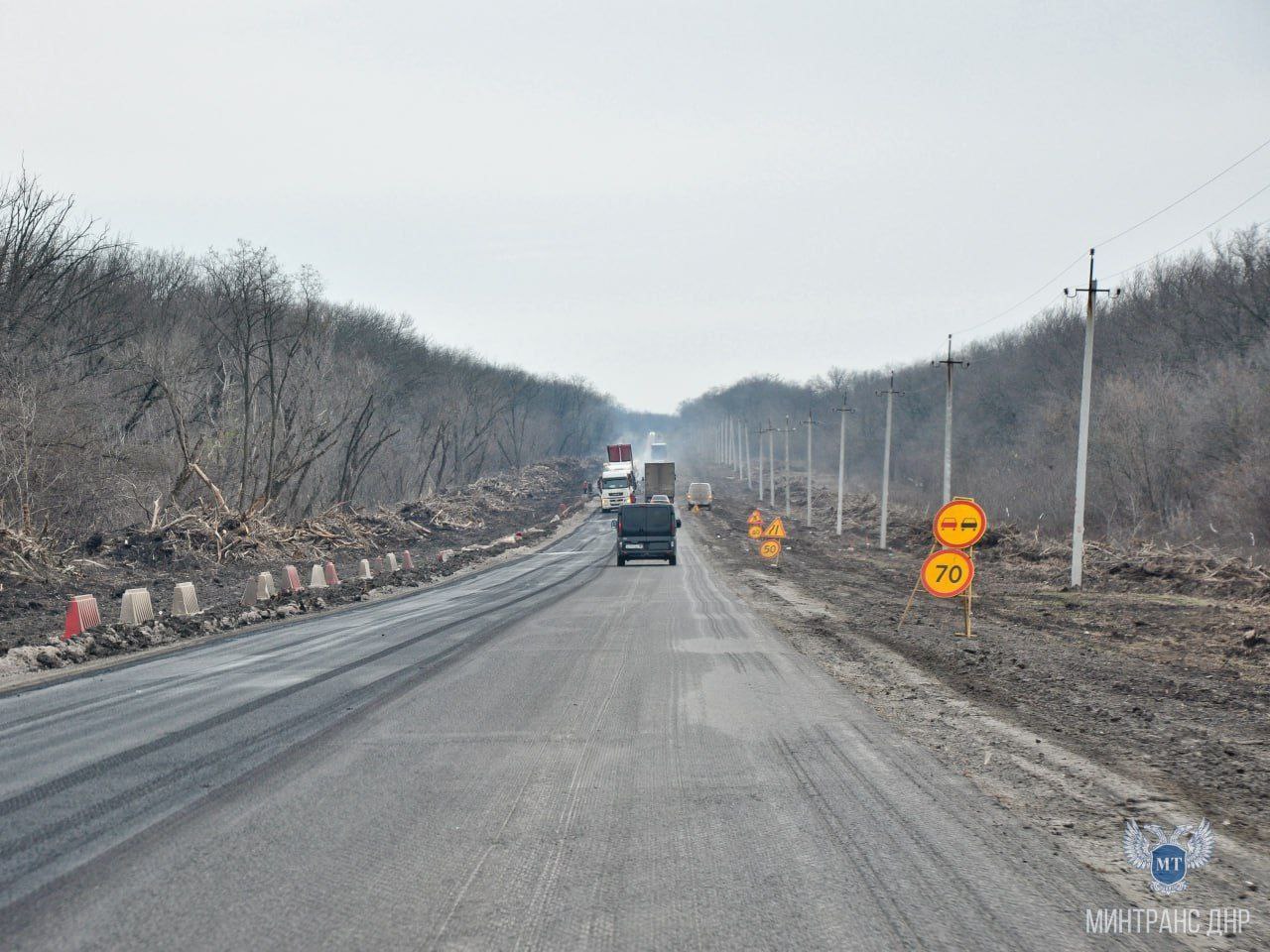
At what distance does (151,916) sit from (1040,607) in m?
20.3

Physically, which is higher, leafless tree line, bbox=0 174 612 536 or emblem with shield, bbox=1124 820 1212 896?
leafless tree line, bbox=0 174 612 536

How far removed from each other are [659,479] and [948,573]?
183 ft

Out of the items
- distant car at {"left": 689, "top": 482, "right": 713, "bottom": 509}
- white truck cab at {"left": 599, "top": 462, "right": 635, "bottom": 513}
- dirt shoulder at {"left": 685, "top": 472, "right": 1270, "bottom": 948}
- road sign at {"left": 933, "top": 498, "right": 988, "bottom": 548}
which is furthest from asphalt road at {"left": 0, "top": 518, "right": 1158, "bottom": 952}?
distant car at {"left": 689, "top": 482, "right": 713, "bottom": 509}

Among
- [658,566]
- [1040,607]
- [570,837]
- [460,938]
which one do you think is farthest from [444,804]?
[658,566]

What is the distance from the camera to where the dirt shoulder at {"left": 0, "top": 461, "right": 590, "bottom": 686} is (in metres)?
15.7

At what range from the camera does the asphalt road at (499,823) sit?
14.8 ft

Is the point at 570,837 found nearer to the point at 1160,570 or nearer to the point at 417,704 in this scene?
the point at 417,704

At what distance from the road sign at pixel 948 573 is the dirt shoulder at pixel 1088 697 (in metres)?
0.85

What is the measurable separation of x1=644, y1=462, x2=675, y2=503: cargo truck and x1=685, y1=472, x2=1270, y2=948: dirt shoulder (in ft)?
146

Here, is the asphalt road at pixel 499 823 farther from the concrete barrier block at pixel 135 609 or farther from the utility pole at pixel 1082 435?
the utility pole at pixel 1082 435

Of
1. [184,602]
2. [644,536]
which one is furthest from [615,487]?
[184,602]

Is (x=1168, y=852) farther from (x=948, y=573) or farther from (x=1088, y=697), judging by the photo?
(x=948, y=573)

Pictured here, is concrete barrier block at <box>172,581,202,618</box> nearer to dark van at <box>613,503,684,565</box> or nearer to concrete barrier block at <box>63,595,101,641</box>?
concrete barrier block at <box>63,595,101,641</box>

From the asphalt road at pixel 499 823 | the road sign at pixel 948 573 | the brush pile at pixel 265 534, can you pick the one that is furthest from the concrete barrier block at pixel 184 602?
the road sign at pixel 948 573
